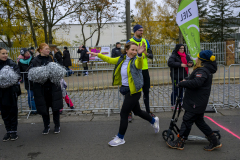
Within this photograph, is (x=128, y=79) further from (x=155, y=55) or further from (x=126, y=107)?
(x=155, y=55)

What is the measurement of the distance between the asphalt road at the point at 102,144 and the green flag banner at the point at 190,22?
1.83 m

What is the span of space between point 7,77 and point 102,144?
215cm

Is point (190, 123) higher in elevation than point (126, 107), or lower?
lower

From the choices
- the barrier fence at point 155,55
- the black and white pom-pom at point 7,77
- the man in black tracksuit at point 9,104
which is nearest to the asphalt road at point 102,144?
the man in black tracksuit at point 9,104

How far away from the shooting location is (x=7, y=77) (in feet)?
12.7

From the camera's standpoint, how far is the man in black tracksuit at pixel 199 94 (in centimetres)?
323

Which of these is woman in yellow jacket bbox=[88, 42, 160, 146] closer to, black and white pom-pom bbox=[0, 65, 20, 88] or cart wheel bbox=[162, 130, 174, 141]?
cart wheel bbox=[162, 130, 174, 141]

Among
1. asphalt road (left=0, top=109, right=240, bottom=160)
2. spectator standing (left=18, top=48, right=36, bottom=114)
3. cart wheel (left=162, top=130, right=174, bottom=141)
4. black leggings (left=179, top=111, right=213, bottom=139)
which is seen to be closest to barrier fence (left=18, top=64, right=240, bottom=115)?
spectator standing (left=18, top=48, right=36, bottom=114)

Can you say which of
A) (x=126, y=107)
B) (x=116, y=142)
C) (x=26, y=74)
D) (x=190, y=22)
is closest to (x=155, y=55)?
(x=190, y=22)

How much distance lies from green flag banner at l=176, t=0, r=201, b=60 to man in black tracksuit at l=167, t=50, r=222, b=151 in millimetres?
1475

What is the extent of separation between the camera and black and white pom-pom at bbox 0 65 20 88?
12.7 feet

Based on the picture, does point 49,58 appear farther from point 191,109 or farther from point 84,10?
point 84,10

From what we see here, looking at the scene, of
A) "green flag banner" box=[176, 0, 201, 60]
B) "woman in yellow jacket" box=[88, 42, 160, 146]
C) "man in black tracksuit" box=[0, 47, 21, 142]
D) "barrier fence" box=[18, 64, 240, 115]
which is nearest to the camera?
"woman in yellow jacket" box=[88, 42, 160, 146]

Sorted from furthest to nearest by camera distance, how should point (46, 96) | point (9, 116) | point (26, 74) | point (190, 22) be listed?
point (26, 74)
point (190, 22)
point (46, 96)
point (9, 116)
